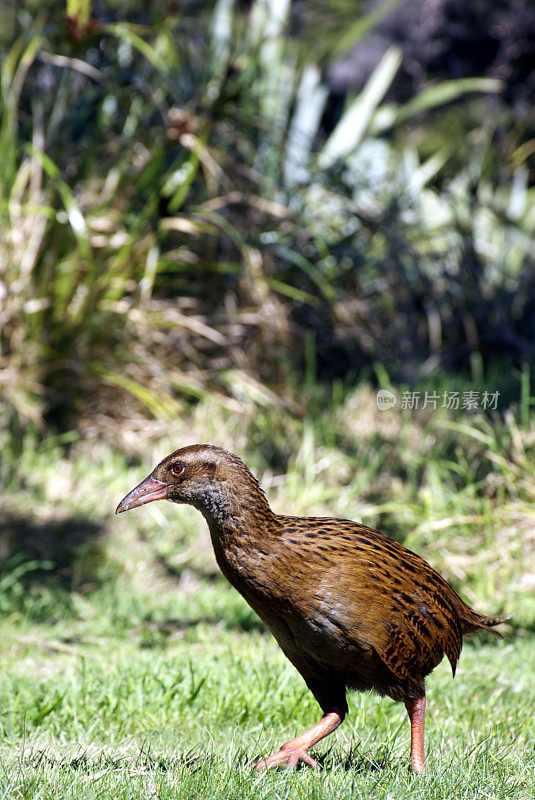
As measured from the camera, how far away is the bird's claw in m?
2.93

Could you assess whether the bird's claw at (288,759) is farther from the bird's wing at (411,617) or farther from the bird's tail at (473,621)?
the bird's tail at (473,621)

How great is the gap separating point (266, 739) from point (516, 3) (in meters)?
9.46

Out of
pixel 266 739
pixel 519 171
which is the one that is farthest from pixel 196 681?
pixel 519 171

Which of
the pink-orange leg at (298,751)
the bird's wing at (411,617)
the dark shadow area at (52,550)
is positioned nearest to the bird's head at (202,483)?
the bird's wing at (411,617)

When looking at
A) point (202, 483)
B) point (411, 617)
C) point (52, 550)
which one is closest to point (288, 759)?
point (411, 617)

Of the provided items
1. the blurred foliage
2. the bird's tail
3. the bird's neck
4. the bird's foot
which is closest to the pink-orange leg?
the bird's foot

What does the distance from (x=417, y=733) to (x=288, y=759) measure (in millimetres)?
418

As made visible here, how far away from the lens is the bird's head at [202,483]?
309cm

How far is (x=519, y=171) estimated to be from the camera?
9.84 metres

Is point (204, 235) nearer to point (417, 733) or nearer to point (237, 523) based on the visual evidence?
point (237, 523)

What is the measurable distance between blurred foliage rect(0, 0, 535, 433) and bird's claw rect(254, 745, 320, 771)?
151 inches

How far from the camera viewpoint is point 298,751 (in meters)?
2.97

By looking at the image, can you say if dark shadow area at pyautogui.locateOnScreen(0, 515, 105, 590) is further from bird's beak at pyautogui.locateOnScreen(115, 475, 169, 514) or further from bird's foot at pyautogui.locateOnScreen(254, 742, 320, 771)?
bird's foot at pyautogui.locateOnScreen(254, 742, 320, 771)

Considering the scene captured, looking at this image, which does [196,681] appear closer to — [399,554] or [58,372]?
[399,554]
